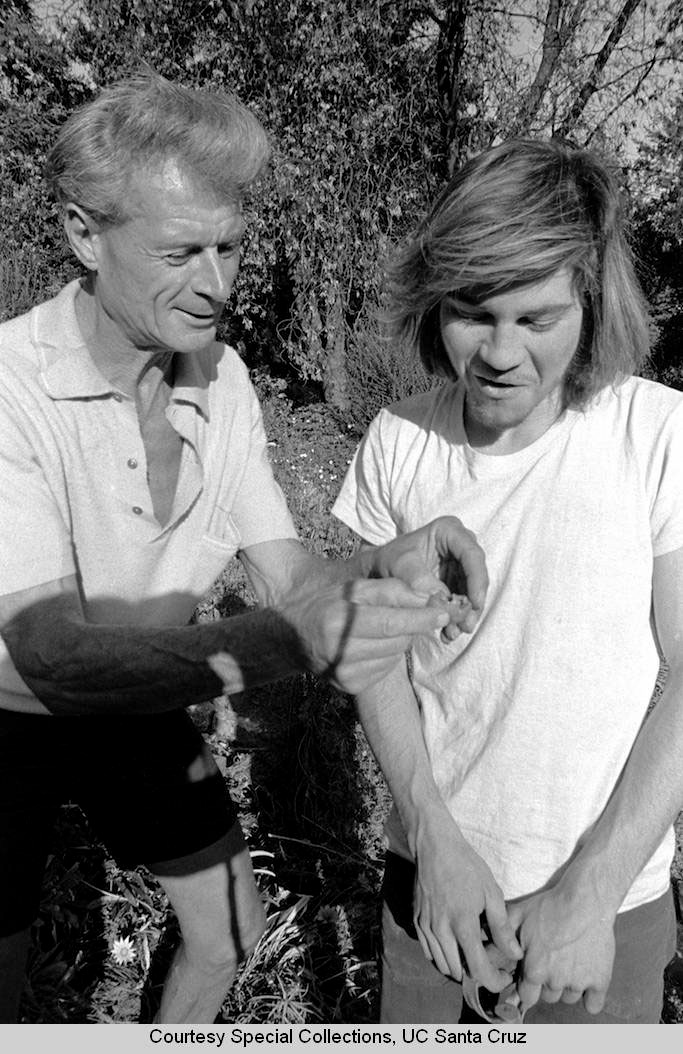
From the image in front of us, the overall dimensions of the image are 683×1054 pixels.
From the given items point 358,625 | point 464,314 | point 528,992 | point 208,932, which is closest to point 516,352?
point 464,314

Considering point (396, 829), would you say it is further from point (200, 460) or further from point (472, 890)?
point (200, 460)

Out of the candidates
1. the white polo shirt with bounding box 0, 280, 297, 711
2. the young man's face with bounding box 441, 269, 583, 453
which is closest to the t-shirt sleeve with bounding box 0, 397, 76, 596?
the white polo shirt with bounding box 0, 280, 297, 711

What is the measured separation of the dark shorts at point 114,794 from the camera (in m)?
1.71

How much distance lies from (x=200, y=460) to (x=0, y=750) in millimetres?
736

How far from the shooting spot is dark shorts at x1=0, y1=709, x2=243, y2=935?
1.71 m

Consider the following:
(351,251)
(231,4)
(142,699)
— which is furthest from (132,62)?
(142,699)

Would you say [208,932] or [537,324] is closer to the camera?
[537,324]

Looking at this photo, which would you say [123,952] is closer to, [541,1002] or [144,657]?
[541,1002]

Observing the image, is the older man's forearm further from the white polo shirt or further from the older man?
the white polo shirt

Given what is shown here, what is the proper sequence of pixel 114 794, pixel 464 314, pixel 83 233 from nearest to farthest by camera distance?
pixel 464 314
pixel 83 233
pixel 114 794

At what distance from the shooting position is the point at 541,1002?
1.52 m

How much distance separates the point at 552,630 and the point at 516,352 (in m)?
0.49

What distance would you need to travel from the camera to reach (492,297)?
147 centimetres

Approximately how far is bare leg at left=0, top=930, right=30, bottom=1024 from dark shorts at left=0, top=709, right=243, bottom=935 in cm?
3
